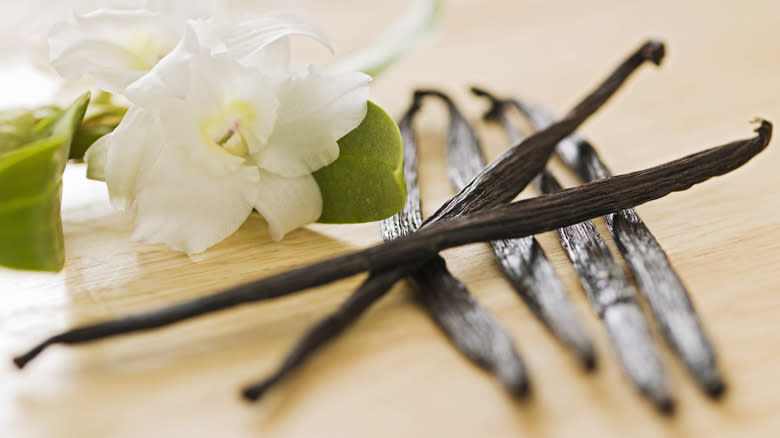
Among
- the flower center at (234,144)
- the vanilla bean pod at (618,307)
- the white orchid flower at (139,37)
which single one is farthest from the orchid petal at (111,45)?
the vanilla bean pod at (618,307)

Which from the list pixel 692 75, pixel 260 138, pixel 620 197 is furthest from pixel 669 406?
pixel 692 75

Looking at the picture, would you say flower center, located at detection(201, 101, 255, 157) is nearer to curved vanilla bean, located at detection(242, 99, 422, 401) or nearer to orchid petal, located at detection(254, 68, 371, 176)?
orchid petal, located at detection(254, 68, 371, 176)

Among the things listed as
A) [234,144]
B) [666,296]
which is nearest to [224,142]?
[234,144]

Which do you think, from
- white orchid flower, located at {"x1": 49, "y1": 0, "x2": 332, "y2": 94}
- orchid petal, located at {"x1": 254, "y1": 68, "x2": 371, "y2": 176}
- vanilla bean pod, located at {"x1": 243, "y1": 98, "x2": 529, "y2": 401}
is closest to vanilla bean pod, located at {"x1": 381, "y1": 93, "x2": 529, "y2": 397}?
vanilla bean pod, located at {"x1": 243, "y1": 98, "x2": 529, "y2": 401}

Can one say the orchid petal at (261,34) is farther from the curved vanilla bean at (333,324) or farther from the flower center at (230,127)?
the curved vanilla bean at (333,324)

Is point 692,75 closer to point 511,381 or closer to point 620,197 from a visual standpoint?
point 620,197

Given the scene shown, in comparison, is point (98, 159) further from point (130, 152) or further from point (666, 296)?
point (666, 296)
